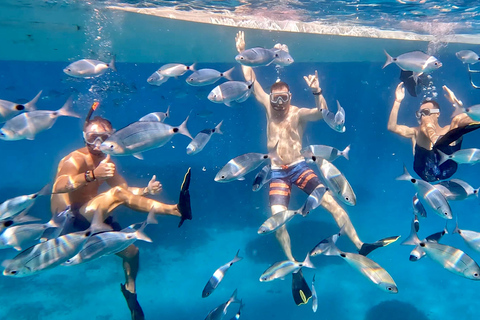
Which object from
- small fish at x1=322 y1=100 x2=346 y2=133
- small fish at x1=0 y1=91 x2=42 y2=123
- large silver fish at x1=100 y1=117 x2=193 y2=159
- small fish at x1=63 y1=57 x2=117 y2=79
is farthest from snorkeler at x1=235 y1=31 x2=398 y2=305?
small fish at x1=0 y1=91 x2=42 y2=123

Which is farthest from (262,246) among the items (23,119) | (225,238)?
(23,119)

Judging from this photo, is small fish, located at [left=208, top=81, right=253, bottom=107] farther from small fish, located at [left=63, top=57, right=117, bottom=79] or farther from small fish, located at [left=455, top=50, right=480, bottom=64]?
small fish, located at [left=455, top=50, right=480, bottom=64]

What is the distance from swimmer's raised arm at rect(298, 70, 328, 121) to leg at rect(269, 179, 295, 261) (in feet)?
5.30

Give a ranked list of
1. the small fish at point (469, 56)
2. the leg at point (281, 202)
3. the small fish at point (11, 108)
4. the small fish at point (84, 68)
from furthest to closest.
→ 1. the leg at point (281, 202)
2. the small fish at point (469, 56)
3. the small fish at point (84, 68)
4. the small fish at point (11, 108)

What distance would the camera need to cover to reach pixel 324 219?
1174 centimetres

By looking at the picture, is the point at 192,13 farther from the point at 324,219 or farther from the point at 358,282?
the point at 358,282

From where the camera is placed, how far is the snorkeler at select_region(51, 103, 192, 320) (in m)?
4.59

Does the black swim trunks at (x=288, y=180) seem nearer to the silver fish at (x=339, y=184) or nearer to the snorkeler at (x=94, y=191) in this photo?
the snorkeler at (x=94, y=191)

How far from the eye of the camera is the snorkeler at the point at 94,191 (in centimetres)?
459

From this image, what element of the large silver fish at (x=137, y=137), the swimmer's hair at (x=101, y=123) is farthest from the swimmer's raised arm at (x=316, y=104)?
the swimmer's hair at (x=101, y=123)

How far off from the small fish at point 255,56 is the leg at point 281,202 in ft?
9.85

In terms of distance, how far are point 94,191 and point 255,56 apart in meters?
3.94

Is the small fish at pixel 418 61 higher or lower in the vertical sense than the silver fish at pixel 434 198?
higher

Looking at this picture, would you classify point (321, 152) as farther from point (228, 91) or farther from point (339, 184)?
point (228, 91)
